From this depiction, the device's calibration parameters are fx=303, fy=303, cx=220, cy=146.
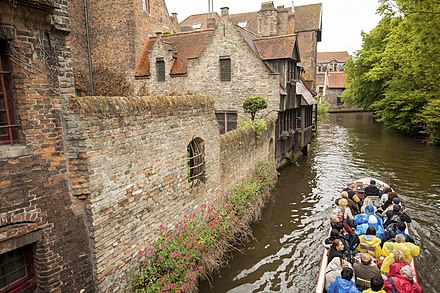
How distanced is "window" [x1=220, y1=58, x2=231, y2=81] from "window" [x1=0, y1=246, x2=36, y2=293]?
1439 centimetres

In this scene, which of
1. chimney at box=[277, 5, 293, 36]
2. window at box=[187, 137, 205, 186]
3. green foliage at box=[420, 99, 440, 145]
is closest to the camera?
window at box=[187, 137, 205, 186]

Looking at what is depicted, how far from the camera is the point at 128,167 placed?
6.18 m

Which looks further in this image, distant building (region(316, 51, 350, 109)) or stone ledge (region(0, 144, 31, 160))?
distant building (region(316, 51, 350, 109))

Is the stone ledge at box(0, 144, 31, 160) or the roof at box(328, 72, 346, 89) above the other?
the roof at box(328, 72, 346, 89)

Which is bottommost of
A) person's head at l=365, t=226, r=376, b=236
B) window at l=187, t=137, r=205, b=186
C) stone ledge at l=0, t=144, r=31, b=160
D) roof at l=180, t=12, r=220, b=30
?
person's head at l=365, t=226, r=376, b=236

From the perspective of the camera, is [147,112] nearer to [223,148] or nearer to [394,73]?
[223,148]

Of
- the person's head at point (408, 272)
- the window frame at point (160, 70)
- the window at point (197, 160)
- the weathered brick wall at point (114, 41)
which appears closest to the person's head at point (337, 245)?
the person's head at point (408, 272)

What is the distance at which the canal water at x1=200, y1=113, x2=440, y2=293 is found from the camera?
8594 mm

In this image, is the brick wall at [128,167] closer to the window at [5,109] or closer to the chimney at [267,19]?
the window at [5,109]

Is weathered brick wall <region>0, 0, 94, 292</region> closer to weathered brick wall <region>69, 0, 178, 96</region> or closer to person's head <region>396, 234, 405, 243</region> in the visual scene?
person's head <region>396, 234, 405, 243</region>

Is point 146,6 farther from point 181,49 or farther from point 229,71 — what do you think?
point 229,71

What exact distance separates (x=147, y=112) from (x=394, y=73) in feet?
96.4

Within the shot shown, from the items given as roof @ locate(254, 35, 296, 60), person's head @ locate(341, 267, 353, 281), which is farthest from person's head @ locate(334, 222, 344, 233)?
roof @ locate(254, 35, 296, 60)

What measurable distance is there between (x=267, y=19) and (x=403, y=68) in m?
13.3
